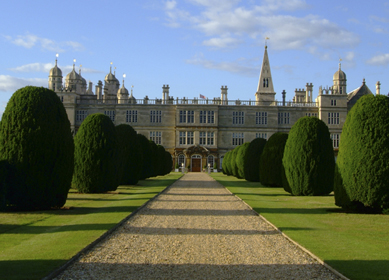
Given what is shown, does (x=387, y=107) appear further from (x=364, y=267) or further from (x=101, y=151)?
(x=101, y=151)

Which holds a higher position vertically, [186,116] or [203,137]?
[186,116]

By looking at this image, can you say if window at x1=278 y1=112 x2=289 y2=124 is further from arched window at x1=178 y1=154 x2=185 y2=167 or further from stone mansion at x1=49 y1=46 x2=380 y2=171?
arched window at x1=178 y1=154 x2=185 y2=167

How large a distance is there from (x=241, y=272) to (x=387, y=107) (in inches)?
405

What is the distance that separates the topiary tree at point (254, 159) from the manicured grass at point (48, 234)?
60.1 ft

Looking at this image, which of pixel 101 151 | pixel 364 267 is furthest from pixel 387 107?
pixel 101 151

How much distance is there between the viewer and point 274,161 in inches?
1091

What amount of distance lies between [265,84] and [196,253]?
6683 centimetres

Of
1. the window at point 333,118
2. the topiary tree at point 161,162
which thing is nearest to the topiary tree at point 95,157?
the topiary tree at point 161,162

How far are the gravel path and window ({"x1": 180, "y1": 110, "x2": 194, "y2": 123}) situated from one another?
5337 cm

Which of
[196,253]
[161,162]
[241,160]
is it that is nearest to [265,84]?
[161,162]

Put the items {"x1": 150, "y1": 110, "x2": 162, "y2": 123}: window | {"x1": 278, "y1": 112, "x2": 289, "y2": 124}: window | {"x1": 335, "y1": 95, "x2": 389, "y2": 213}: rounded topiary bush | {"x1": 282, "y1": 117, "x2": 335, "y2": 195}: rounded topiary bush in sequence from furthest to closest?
1. {"x1": 150, "y1": 110, "x2": 162, "y2": 123}: window
2. {"x1": 278, "y1": 112, "x2": 289, "y2": 124}: window
3. {"x1": 282, "y1": 117, "x2": 335, "y2": 195}: rounded topiary bush
4. {"x1": 335, "y1": 95, "x2": 389, "y2": 213}: rounded topiary bush

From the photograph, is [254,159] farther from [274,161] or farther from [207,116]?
[207,116]

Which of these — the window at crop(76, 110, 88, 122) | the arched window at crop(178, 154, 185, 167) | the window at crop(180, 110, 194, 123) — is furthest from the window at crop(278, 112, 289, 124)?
the window at crop(76, 110, 88, 122)

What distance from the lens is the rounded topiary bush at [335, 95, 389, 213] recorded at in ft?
47.6
